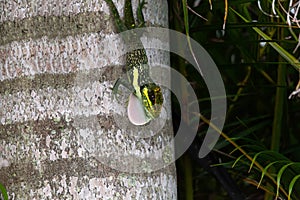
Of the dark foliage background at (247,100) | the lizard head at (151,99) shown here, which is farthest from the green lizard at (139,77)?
the dark foliage background at (247,100)

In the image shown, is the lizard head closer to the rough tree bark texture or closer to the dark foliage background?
the rough tree bark texture

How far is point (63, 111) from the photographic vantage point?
888 mm

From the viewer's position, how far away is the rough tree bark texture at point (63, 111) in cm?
88

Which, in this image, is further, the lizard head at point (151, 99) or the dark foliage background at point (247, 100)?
the dark foliage background at point (247, 100)

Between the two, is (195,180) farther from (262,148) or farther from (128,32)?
(128,32)

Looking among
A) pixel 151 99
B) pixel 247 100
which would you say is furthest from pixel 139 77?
pixel 247 100

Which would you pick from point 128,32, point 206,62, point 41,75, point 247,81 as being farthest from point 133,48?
point 247,81

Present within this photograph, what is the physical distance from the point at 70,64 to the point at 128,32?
10 centimetres

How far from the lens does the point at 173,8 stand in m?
1.25

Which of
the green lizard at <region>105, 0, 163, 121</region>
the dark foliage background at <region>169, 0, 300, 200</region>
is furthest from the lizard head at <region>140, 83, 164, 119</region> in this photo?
the dark foliage background at <region>169, 0, 300, 200</region>

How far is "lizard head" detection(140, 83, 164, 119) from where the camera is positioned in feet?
2.95

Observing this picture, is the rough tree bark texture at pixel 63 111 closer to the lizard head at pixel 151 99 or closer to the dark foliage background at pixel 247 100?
the lizard head at pixel 151 99

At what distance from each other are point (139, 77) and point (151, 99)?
1.5 inches

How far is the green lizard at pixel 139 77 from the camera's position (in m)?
0.90
